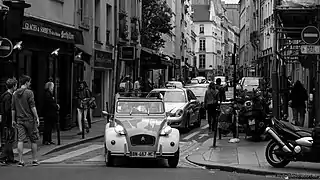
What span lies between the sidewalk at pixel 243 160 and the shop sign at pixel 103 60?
1070 centimetres

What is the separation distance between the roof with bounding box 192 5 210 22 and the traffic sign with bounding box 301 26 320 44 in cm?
11174

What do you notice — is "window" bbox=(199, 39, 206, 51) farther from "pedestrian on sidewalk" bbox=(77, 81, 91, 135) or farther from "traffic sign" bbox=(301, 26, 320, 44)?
"traffic sign" bbox=(301, 26, 320, 44)

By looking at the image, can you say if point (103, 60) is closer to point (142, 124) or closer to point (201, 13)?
point (142, 124)

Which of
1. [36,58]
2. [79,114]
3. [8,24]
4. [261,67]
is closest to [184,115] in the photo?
[79,114]

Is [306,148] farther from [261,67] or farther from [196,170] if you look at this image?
[261,67]

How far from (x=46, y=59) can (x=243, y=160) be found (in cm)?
950

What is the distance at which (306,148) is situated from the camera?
12562 millimetres

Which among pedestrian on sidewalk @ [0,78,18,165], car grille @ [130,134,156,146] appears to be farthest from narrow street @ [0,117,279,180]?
pedestrian on sidewalk @ [0,78,18,165]

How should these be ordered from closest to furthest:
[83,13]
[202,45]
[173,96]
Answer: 1. [173,96]
2. [83,13]
3. [202,45]

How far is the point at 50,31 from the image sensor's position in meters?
19.8

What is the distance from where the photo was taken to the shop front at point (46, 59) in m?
18.4

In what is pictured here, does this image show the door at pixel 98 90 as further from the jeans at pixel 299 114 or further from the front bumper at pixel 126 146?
the front bumper at pixel 126 146

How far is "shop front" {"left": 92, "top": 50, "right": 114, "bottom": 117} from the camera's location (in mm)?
28303

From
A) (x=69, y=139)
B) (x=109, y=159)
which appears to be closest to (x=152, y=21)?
(x=69, y=139)
